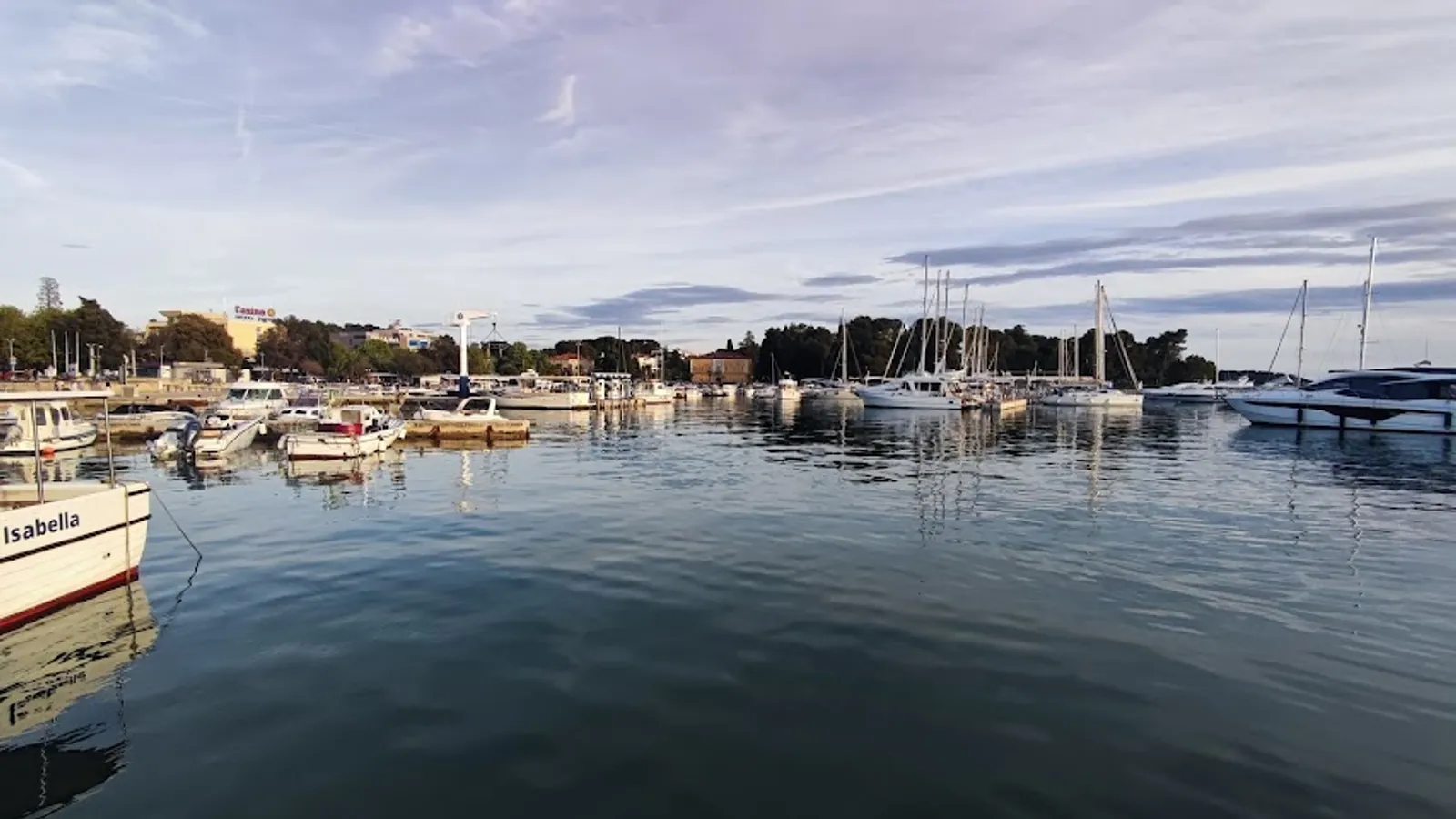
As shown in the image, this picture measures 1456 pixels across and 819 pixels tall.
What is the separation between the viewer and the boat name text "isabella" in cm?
1173

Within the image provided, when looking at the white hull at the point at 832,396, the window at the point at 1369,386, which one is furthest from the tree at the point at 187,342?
the window at the point at 1369,386

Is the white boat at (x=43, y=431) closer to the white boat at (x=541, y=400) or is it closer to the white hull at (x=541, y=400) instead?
the white boat at (x=541, y=400)

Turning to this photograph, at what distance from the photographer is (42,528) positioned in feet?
40.4

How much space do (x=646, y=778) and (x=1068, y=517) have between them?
18.2 metres

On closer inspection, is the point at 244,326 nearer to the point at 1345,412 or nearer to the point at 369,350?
the point at 369,350

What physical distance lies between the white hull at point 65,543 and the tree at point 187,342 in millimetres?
149339

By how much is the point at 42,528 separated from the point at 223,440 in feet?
96.0

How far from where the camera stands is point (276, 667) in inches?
423

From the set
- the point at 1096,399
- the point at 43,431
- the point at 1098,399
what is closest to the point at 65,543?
the point at 43,431

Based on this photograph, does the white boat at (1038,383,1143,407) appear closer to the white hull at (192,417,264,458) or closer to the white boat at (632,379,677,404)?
the white boat at (632,379,677,404)

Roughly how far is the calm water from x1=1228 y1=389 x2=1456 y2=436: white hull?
4627 cm

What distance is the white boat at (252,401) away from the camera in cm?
5191

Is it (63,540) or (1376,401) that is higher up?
(1376,401)

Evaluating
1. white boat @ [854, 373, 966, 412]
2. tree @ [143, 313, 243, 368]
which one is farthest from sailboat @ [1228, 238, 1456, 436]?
tree @ [143, 313, 243, 368]
